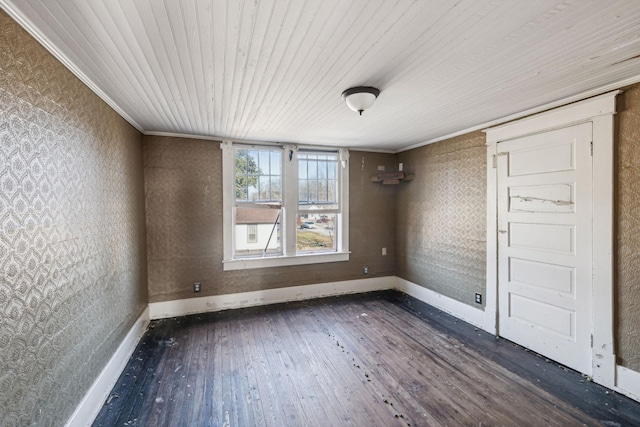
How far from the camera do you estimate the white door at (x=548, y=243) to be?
2.39 metres

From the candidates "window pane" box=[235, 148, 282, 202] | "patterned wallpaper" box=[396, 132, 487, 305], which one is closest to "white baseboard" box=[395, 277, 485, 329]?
"patterned wallpaper" box=[396, 132, 487, 305]

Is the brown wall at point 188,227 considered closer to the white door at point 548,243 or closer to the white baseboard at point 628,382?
the white door at point 548,243

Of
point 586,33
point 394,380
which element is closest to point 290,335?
point 394,380

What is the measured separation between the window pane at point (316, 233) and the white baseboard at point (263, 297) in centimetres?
59

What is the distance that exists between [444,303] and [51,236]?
13.3ft

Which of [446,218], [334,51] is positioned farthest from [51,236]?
[446,218]

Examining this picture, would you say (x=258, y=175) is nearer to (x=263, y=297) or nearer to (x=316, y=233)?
(x=316, y=233)

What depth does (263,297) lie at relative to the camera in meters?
4.08

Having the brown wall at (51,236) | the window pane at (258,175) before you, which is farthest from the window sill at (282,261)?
the brown wall at (51,236)

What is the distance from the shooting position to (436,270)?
3959mm

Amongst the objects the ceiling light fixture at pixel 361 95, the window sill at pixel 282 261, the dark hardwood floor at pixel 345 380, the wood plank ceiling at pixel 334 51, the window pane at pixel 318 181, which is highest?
the wood plank ceiling at pixel 334 51

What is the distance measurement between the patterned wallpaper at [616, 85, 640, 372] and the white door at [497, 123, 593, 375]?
0.18 meters

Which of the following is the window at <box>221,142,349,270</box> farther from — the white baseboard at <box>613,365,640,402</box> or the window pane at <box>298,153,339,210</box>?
the white baseboard at <box>613,365,640,402</box>

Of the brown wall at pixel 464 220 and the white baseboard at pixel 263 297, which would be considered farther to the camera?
the white baseboard at pixel 263 297
